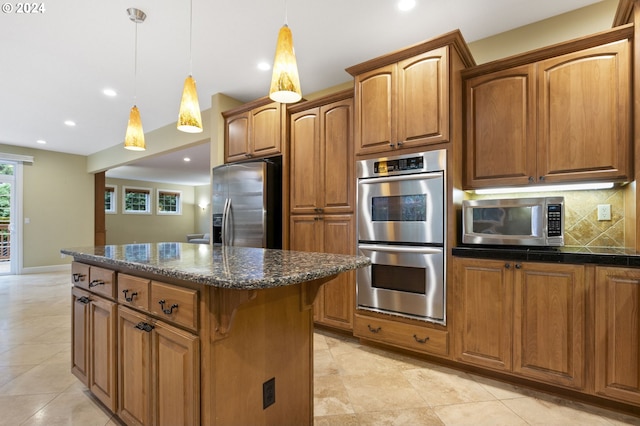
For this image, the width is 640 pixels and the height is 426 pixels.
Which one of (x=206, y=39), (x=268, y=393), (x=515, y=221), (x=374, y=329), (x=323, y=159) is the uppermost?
(x=206, y=39)

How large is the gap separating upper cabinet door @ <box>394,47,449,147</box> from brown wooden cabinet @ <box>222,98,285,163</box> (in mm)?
1359

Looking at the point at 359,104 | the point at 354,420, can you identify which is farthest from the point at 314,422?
the point at 359,104

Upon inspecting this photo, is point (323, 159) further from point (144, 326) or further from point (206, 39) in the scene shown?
point (144, 326)

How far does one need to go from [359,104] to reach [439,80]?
2.25 ft

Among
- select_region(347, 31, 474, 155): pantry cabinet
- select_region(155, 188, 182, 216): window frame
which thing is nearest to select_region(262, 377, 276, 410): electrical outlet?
select_region(347, 31, 474, 155): pantry cabinet

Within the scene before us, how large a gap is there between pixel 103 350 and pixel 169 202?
11175 millimetres

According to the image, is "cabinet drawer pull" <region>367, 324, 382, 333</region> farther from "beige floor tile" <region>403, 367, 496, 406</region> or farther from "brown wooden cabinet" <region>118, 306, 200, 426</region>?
"brown wooden cabinet" <region>118, 306, 200, 426</region>

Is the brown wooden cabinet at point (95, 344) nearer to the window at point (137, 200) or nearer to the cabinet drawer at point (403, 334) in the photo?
the cabinet drawer at point (403, 334)

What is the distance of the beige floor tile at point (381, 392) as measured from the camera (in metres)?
1.83

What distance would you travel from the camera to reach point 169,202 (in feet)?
38.6

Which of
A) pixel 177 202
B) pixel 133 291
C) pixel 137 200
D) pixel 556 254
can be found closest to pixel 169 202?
pixel 177 202

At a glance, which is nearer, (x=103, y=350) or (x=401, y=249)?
(x=103, y=350)

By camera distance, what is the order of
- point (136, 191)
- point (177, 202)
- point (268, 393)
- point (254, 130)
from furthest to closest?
1. point (177, 202)
2. point (136, 191)
3. point (254, 130)
4. point (268, 393)

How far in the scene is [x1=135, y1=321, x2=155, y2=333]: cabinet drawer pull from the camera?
4.40 ft
